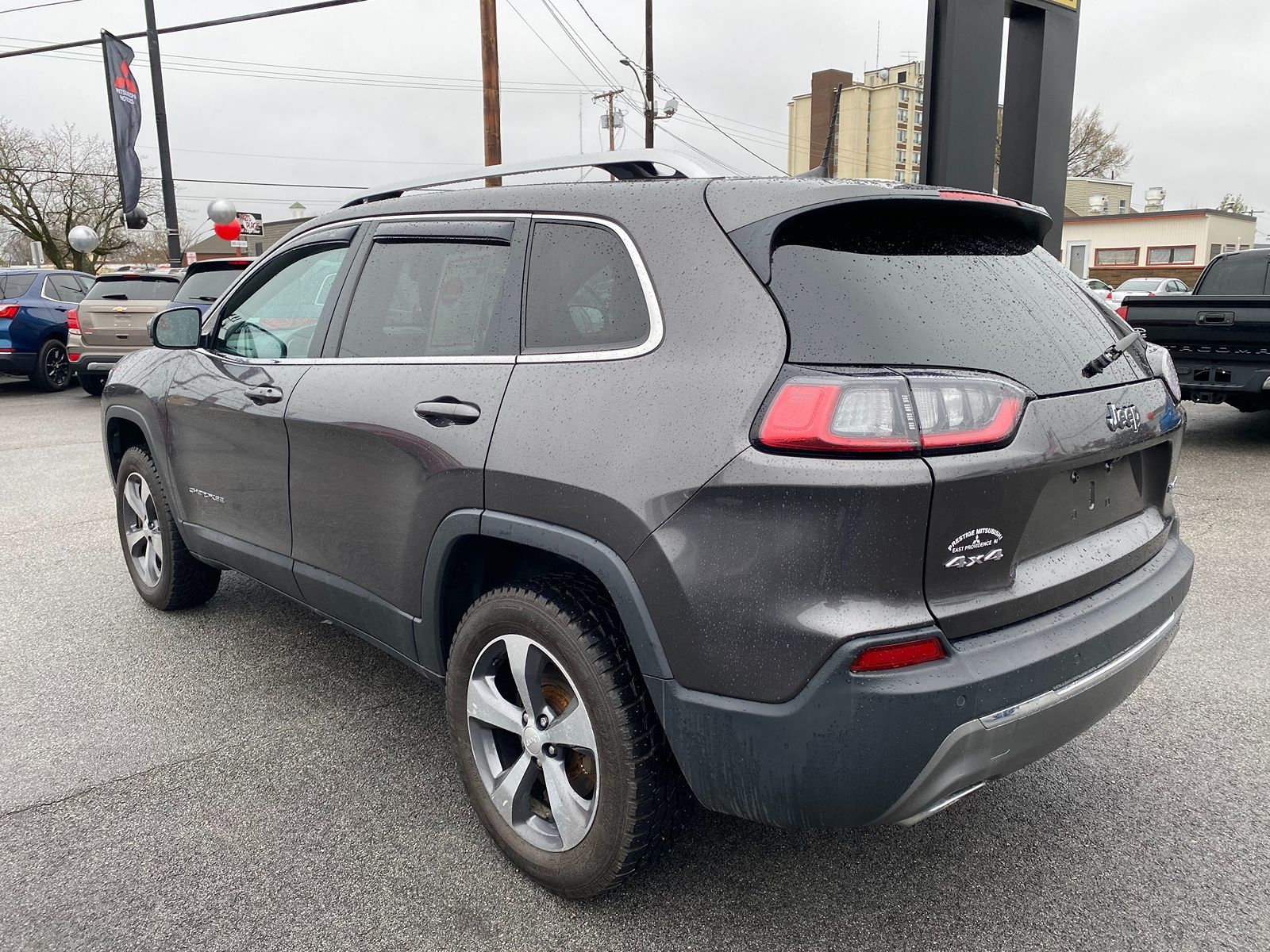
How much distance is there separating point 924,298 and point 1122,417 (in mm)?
628

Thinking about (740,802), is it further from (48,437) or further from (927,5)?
(48,437)

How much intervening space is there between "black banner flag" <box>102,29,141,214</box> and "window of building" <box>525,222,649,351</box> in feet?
54.1

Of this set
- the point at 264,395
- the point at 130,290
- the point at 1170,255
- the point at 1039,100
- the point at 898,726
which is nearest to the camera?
the point at 898,726

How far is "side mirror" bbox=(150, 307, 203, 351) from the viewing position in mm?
3770

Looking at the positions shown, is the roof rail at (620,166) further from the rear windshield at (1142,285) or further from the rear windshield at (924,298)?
the rear windshield at (1142,285)

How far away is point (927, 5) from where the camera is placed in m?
6.43

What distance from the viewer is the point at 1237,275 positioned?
33.1ft

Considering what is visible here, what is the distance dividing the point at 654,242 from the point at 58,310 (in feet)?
47.1

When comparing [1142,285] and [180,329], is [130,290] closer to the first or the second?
[180,329]

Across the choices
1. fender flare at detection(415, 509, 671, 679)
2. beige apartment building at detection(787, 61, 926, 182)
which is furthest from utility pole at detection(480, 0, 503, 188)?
beige apartment building at detection(787, 61, 926, 182)

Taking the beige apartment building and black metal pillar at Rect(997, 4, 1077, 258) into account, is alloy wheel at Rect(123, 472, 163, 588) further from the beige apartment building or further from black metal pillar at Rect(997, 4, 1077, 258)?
the beige apartment building

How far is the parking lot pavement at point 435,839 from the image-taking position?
224 cm

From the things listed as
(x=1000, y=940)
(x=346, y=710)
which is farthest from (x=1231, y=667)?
(x=346, y=710)

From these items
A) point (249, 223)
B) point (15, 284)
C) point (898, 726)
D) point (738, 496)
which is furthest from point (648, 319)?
point (249, 223)
